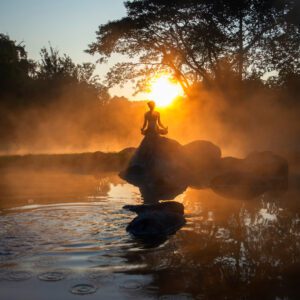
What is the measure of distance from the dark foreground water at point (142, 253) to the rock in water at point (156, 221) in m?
0.21

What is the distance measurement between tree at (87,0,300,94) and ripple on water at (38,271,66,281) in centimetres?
2264

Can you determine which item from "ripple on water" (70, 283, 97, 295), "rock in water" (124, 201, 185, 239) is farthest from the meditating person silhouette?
"ripple on water" (70, 283, 97, 295)

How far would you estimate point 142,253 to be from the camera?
6559mm

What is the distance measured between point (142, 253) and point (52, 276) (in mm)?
1477

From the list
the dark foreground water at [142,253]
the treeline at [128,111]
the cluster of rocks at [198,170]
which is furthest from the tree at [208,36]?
the dark foreground water at [142,253]

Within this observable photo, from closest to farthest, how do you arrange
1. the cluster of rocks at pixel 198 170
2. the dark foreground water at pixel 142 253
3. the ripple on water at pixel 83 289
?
the ripple on water at pixel 83 289
the dark foreground water at pixel 142 253
the cluster of rocks at pixel 198 170

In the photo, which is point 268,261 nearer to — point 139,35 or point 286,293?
point 286,293

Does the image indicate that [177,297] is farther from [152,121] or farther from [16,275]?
[152,121]

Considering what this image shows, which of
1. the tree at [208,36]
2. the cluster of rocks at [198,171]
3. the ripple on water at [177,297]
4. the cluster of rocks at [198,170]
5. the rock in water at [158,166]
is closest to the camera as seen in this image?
the ripple on water at [177,297]

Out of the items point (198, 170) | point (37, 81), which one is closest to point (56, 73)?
point (37, 81)

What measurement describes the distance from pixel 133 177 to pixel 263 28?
576 inches

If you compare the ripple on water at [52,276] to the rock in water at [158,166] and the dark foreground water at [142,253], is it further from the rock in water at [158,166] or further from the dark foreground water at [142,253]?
the rock in water at [158,166]

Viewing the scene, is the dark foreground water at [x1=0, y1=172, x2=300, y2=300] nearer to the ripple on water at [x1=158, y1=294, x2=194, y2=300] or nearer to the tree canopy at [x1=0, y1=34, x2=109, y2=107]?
the ripple on water at [x1=158, y1=294, x2=194, y2=300]

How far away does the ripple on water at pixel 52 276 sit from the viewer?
5.43m
